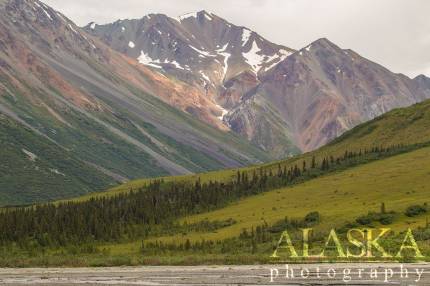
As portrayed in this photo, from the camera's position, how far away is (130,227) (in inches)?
5930

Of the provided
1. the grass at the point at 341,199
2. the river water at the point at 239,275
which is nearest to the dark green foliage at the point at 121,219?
the grass at the point at 341,199

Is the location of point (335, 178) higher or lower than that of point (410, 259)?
higher

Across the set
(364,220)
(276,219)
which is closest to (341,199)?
(276,219)

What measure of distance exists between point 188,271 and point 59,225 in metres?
97.8

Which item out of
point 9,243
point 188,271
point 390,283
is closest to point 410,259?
point 390,283

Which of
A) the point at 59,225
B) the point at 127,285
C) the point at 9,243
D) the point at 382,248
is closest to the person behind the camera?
the point at 127,285

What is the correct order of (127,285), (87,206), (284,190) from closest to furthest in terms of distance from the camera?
(127,285), (87,206), (284,190)

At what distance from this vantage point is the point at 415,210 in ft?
335

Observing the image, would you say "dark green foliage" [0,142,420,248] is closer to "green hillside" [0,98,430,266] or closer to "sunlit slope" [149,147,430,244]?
"green hillside" [0,98,430,266]

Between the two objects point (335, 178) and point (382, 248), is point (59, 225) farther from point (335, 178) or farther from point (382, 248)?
point (382, 248)

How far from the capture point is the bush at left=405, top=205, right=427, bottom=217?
101312mm

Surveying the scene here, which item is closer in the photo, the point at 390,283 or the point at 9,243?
the point at 390,283

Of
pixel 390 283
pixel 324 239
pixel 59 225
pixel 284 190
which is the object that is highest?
pixel 284 190

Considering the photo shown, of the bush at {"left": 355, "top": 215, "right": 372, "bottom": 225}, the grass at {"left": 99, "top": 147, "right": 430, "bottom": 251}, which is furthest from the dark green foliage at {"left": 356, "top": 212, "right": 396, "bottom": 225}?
the grass at {"left": 99, "top": 147, "right": 430, "bottom": 251}
